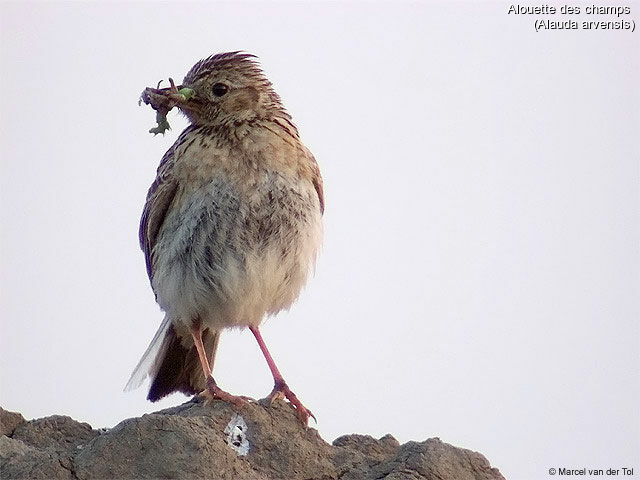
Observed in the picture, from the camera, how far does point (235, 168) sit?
8188 mm

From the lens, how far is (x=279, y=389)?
7832 millimetres

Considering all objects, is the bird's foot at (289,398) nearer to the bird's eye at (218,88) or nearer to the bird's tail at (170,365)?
the bird's tail at (170,365)

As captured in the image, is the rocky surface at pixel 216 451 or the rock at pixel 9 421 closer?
the rocky surface at pixel 216 451

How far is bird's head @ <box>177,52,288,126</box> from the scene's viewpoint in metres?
8.63

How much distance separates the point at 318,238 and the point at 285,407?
159 centimetres

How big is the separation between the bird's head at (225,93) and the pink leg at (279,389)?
1552 millimetres

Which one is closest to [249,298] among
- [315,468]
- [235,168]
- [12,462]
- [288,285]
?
[288,285]

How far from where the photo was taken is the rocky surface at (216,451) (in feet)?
20.2

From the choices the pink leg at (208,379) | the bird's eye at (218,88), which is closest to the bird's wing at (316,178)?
the bird's eye at (218,88)

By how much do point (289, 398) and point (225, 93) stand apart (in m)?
2.31

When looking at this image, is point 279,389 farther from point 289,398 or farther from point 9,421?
point 9,421

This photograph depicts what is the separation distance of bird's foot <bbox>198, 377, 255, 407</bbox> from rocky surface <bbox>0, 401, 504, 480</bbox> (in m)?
0.05

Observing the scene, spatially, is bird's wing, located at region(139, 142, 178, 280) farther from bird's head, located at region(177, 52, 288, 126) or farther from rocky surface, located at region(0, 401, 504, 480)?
rocky surface, located at region(0, 401, 504, 480)

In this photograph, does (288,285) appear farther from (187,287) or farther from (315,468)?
(315,468)
